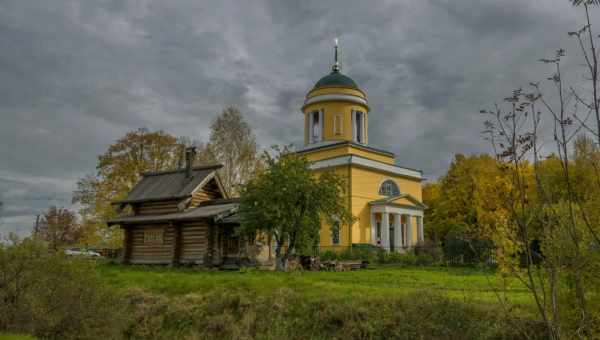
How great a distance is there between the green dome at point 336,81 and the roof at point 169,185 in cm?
1849

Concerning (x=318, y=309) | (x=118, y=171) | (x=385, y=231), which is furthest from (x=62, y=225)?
(x=318, y=309)

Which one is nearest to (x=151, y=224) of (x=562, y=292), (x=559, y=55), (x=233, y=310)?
(x=233, y=310)

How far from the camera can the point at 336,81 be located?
40719 millimetres

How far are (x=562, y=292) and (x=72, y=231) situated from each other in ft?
130

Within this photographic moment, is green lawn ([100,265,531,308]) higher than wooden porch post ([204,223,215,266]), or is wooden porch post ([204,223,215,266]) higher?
wooden porch post ([204,223,215,266])

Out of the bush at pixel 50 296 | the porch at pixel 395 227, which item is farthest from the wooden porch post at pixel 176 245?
the porch at pixel 395 227

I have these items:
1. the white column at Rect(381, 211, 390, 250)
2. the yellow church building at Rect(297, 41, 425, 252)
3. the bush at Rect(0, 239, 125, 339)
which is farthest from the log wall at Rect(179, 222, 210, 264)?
the white column at Rect(381, 211, 390, 250)

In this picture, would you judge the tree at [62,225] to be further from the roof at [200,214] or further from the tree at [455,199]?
the tree at [455,199]

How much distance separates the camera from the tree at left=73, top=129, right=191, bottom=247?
33312mm

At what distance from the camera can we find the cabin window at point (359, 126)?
40406 mm

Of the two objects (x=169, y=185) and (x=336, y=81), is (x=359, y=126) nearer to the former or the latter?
(x=336, y=81)

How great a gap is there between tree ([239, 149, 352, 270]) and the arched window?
1680 cm

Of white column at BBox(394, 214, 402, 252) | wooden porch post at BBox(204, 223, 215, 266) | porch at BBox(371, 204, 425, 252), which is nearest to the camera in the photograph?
wooden porch post at BBox(204, 223, 215, 266)

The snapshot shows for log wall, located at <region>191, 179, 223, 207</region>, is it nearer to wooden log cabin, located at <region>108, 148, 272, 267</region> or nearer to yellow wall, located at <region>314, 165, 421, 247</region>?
wooden log cabin, located at <region>108, 148, 272, 267</region>
